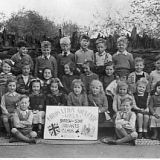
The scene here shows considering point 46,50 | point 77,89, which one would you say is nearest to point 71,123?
point 77,89

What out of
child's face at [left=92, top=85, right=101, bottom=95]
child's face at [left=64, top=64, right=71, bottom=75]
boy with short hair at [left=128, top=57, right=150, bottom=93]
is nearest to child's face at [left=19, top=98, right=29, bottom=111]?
child's face at [left=64, top=64, right=71, bottom=75]

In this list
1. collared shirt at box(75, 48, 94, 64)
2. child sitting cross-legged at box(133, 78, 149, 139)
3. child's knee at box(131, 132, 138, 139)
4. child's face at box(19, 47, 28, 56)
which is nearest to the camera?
child's knee at box(131, 132, 138, 139)

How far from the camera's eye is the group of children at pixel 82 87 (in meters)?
6.85

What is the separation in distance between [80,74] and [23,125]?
1.18 metres

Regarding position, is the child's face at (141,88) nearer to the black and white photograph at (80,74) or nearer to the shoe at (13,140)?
the black and white photograph at (80,74)

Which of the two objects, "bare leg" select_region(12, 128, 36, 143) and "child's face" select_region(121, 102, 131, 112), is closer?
"bare leg" select_region(12, 128, 36, 143)

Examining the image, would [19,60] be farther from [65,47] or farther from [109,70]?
[109,70]

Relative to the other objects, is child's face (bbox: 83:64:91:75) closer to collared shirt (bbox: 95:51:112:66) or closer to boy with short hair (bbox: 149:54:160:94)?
collared shirt (bbox: 95:51:112:66)

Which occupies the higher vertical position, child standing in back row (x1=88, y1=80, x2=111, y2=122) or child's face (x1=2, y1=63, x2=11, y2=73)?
child's face (x1=2, y1=63, x2=11, y2=73)

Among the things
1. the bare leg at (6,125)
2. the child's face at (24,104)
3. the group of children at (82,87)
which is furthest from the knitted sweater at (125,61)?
the bare leg at (6,125)

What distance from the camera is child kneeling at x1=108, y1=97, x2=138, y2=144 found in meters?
6.77

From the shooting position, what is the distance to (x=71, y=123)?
690 centimetres

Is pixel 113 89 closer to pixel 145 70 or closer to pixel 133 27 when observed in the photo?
pixel 145 70

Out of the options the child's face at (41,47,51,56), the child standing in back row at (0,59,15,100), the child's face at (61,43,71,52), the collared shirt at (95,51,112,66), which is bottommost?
the child standing in back row at (0,59,15,100)
